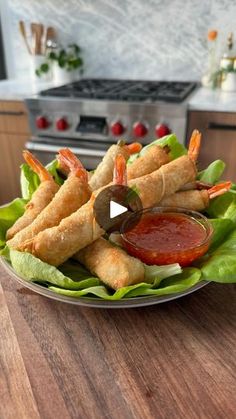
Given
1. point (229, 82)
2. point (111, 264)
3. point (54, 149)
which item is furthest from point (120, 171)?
point (229, 82)

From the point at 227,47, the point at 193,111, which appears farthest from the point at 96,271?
the point at 227,47

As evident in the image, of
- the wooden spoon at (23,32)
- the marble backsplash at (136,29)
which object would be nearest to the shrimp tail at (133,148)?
the marble backsplash at (136,29)

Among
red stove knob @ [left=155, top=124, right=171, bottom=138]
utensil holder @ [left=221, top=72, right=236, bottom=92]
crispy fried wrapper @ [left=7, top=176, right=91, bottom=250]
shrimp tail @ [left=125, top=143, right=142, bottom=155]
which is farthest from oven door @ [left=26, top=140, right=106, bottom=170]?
crispy fried wrapper @ [left=7, top=176, right=91, bottom=250]

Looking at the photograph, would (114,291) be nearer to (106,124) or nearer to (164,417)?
(164,417)

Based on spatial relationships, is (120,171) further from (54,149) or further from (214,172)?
(54,149)

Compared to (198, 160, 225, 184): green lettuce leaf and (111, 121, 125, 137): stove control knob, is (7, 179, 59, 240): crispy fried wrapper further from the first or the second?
(111, 121, 125, 137): stove control knob
